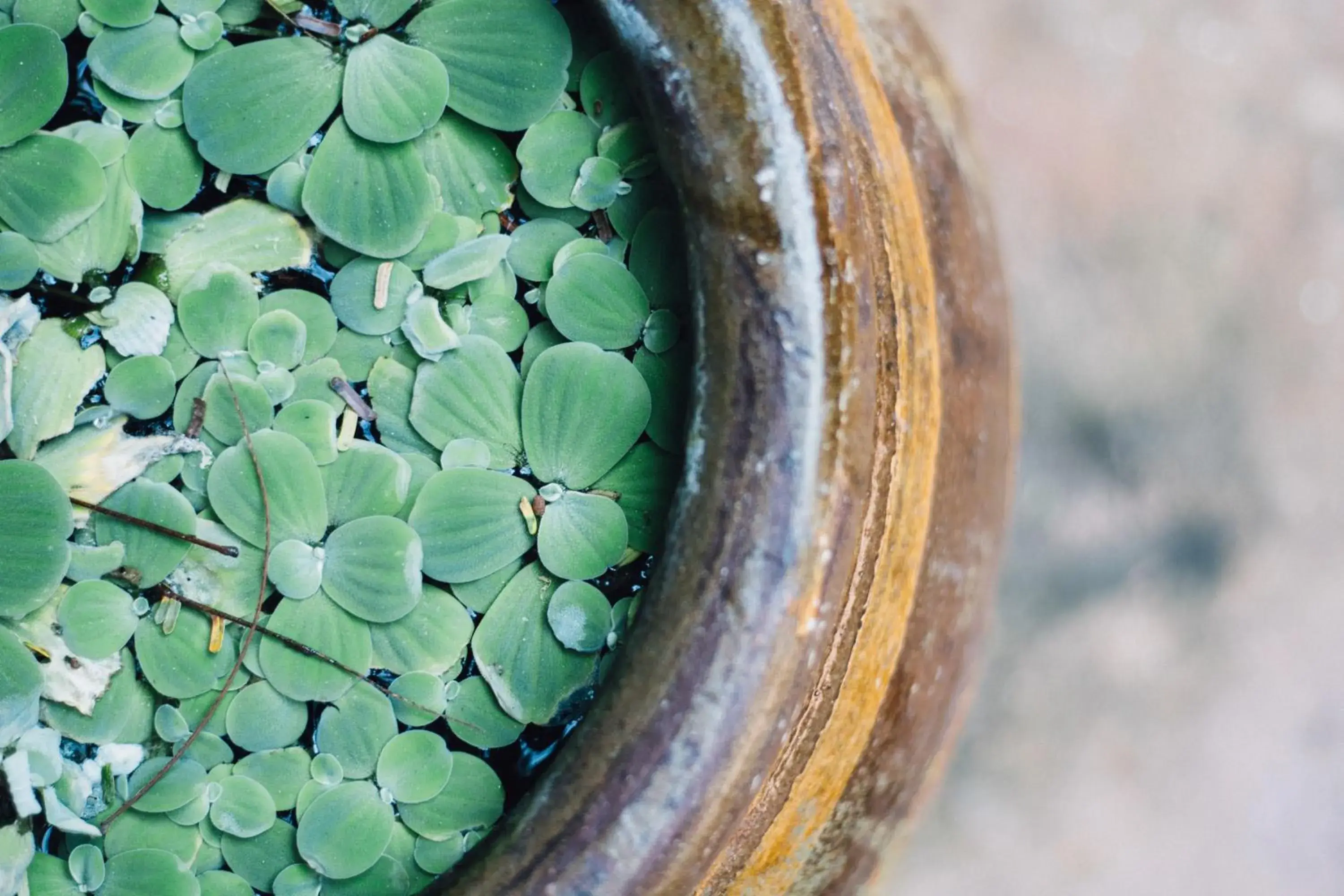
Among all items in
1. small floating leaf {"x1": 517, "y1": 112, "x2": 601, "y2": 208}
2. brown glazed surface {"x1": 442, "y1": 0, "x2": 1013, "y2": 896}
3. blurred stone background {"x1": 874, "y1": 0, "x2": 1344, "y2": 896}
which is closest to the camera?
brown glazed surface {"x1": 442, "y1": 0, "x2": 1013, "y2": 896}

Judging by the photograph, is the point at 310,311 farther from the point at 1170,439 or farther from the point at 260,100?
the point at 1170,439

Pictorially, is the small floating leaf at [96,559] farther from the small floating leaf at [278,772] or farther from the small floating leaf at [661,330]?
the small floating leaf at [661,330]

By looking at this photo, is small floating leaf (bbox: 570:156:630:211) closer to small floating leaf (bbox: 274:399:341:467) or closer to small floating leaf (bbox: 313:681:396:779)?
small floating leaf (bbox: 274:399:341:467)

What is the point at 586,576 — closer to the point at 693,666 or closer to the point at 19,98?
the point at 693,666

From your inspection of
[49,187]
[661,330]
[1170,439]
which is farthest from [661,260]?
[1170,439]

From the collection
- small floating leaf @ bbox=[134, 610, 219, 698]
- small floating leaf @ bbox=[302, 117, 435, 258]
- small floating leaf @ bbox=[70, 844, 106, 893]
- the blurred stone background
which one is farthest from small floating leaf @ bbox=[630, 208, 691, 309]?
the blurred stone background

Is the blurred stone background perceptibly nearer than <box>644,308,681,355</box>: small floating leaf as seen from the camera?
No
